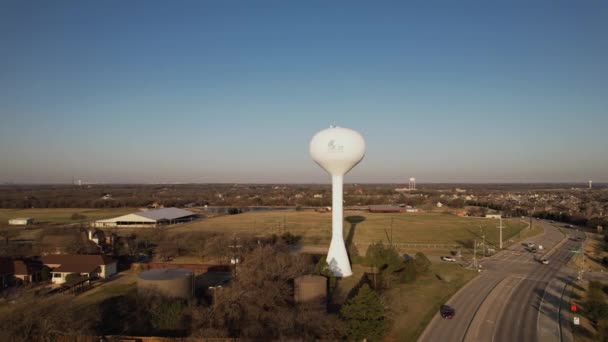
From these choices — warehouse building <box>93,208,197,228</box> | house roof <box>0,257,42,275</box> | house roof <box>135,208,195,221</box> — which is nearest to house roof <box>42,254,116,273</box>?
house roof <box>0,257,42,275</box>

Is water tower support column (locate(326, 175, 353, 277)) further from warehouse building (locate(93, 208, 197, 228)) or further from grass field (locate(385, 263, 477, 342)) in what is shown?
warehouse building (locate(93, 208, 197, 228))

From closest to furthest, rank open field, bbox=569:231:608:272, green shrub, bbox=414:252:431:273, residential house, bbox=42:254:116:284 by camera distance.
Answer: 1. residential house, bbox=42:254:116:284
2. green shrub, bbox=414:252:431:273
3. open field, bbox=569:231:608:272

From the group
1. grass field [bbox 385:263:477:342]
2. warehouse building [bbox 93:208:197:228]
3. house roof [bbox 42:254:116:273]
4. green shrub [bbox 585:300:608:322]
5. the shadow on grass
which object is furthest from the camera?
warehouse building [bbox 93:208:197:228]

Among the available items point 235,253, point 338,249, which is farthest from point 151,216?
point 338,249

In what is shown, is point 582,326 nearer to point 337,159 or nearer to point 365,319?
point 365,319

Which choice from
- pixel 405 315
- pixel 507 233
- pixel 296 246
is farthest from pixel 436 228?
pixel 405 315

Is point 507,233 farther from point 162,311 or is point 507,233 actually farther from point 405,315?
point 162,311

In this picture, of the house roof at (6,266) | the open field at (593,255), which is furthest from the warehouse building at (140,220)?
the open field at (593,255)
